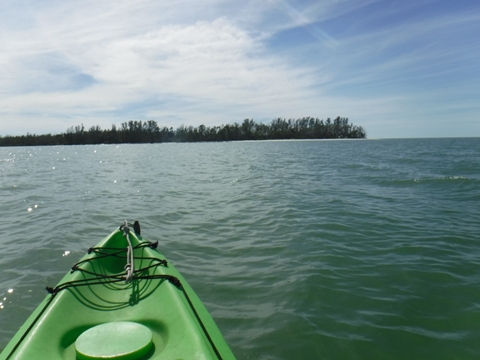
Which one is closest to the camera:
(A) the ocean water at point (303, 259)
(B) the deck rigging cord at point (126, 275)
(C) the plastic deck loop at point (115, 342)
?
(C) the plastic deck loop at point (115, 342)

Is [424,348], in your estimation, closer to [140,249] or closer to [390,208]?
[140,249]

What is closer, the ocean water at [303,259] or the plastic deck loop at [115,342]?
the plastic deck loop at [115,342]

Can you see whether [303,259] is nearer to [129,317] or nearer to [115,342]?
[129,317]

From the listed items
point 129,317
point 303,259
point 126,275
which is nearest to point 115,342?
point 129,317

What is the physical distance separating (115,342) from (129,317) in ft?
2.49

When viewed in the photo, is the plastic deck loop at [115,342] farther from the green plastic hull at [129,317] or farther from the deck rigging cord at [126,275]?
the deck rigging cord at [126,275]

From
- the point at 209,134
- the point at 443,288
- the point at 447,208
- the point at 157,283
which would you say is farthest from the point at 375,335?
the point at 209,134

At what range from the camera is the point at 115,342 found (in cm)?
309

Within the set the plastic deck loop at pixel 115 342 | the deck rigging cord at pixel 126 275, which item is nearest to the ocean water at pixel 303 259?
the deck rigging cord at pixel 126 275

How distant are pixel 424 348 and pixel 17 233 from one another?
9.63 m

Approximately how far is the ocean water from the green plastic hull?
1.10 m

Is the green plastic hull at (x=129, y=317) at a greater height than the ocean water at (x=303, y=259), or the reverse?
the green plastic hull at (x=129, y=317)

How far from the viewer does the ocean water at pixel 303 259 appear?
14.5ft

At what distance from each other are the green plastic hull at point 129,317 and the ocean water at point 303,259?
1.10m
